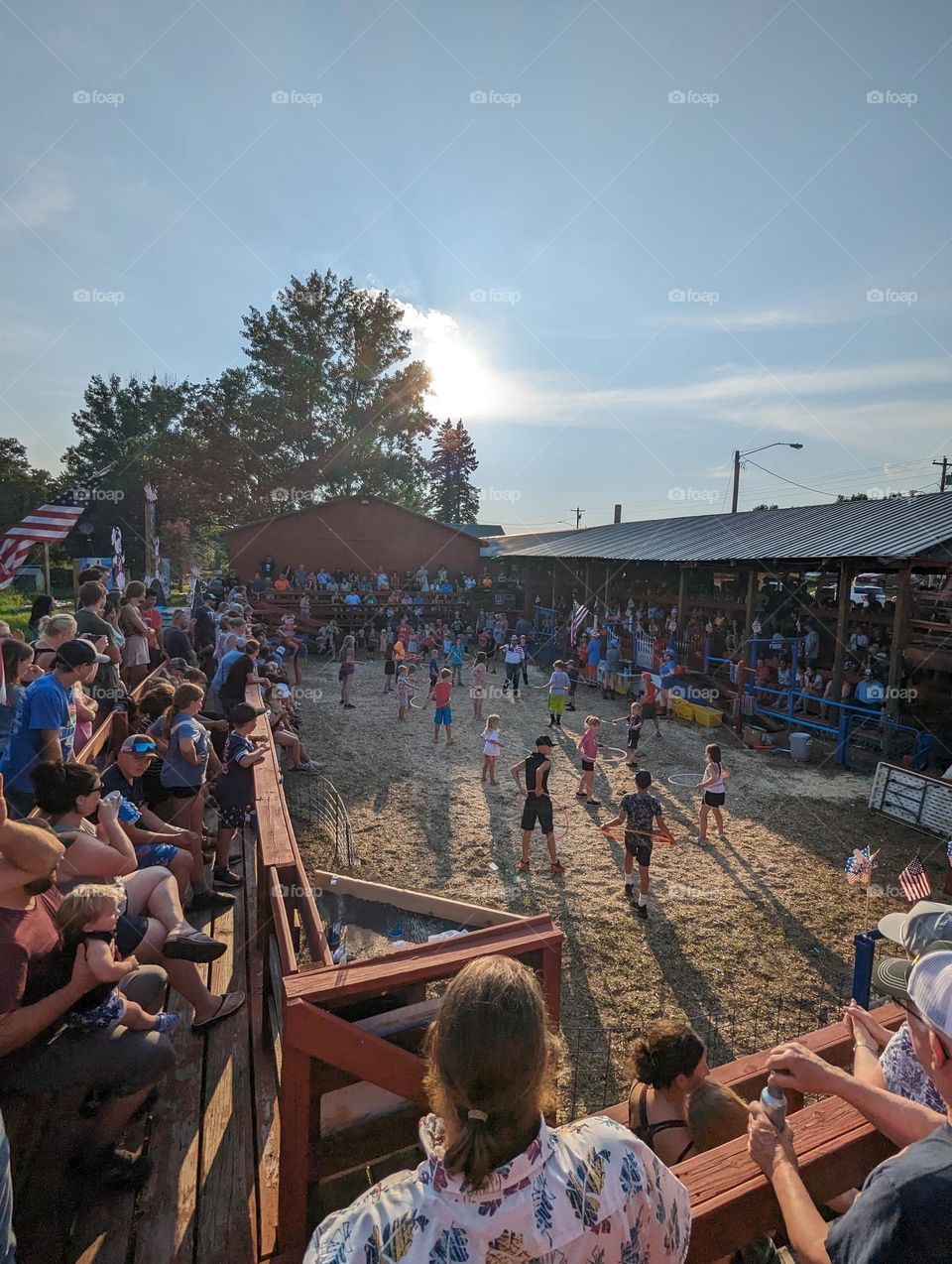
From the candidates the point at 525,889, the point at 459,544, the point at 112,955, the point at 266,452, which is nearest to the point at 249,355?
the point at 266,452

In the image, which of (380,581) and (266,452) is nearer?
(380,581)

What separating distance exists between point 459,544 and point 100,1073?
2973 centimetres

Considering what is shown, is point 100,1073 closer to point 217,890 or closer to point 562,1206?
point 562,1206

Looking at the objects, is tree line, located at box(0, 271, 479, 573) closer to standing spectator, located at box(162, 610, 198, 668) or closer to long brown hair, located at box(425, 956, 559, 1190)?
standing spectator, located at box(162, 610, 198, 668)

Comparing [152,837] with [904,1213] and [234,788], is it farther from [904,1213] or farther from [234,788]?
[904,1213]

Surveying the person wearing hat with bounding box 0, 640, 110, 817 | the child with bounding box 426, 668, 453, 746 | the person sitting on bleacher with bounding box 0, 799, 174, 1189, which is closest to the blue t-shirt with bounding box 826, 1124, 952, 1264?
the person sitting on bleacher with bounding box 0, 799, 174, 1189

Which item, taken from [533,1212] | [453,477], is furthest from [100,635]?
[453,477]

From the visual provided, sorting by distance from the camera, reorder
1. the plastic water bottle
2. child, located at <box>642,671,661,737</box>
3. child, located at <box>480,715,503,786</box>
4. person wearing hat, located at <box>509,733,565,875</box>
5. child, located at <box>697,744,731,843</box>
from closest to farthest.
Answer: the plastic water bottle, person wearing hat, located at <box>509,733,565,875</box>, child, located at <box>697,744,731,843</box>, child, located at <box>480,715,503,786</box>, child, located at <box>642,671,661,737</box>

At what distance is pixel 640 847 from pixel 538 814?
4.39 ft

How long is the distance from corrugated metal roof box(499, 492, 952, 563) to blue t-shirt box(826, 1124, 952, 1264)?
11.9m

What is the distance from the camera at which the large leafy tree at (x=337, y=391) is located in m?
44.0

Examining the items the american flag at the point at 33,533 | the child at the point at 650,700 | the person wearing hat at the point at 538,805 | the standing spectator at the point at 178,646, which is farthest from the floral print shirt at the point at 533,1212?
the child at the point at 650,700

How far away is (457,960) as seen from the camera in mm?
2250

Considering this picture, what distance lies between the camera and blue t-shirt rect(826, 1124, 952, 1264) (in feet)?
4.11
